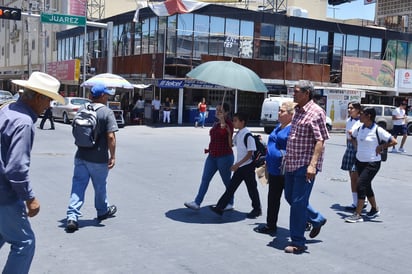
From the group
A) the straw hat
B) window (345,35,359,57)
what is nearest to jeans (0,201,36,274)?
the straw hat

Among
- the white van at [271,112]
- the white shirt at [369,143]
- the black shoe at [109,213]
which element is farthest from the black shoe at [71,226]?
the white van at [271,112]

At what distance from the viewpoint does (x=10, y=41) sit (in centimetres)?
6550

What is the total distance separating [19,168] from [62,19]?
24.2m

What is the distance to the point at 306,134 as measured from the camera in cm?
560

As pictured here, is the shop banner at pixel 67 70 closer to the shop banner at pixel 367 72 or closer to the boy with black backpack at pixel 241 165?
the shop banner at pixel 367 72

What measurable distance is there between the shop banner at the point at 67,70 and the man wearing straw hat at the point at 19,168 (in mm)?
36290

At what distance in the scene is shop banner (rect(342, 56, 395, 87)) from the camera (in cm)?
3678

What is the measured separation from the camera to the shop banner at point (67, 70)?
128ft

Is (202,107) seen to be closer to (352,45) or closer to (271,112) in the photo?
(271,112)

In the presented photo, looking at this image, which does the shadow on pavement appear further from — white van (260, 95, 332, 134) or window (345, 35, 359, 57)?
window (345, 35, 359, 57)

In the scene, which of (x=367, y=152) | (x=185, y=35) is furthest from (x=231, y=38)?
(x=367, y=152)

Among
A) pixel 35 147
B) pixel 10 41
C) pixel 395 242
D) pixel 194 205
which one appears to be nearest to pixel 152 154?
pixel 35 147

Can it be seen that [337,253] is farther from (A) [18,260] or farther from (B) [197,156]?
(B) [197,156]

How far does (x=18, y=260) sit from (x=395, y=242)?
15.1 ft
